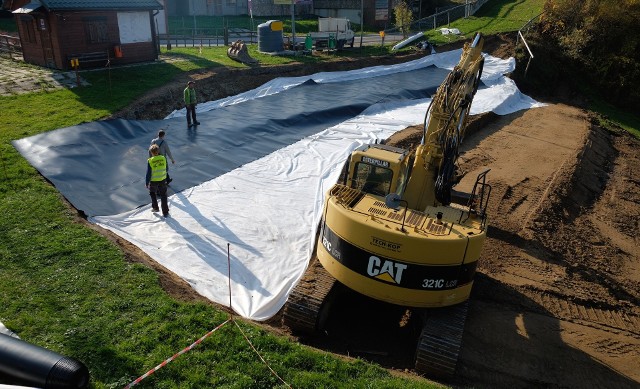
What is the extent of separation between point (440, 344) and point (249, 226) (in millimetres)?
5080

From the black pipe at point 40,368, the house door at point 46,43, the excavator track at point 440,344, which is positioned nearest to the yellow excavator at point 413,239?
the excavator track at point 440,344

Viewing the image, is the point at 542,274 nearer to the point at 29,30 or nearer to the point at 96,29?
the point at 96,29

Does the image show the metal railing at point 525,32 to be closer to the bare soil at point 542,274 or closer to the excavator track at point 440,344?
the bare soil at point 542,274

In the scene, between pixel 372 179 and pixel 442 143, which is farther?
pixel 372 179

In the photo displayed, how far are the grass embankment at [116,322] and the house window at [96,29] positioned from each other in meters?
13.5

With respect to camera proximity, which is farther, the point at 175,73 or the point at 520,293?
the point at 175,73

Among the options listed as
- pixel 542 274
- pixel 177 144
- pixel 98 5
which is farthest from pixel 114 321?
pixel 98 5

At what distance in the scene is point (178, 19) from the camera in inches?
1881

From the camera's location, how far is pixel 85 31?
72.1 ft

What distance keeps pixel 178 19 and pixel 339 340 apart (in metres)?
45.4

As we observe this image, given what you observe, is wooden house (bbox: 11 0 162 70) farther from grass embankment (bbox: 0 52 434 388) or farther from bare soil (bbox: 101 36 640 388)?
grass embankment (bbox: 0 52 434 388)

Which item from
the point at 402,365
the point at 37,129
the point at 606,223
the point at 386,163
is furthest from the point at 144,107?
the point at 606,223

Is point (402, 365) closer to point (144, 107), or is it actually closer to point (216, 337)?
point (216, 337)

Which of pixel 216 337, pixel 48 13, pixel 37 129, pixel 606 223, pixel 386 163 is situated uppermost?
pixel 48 13
